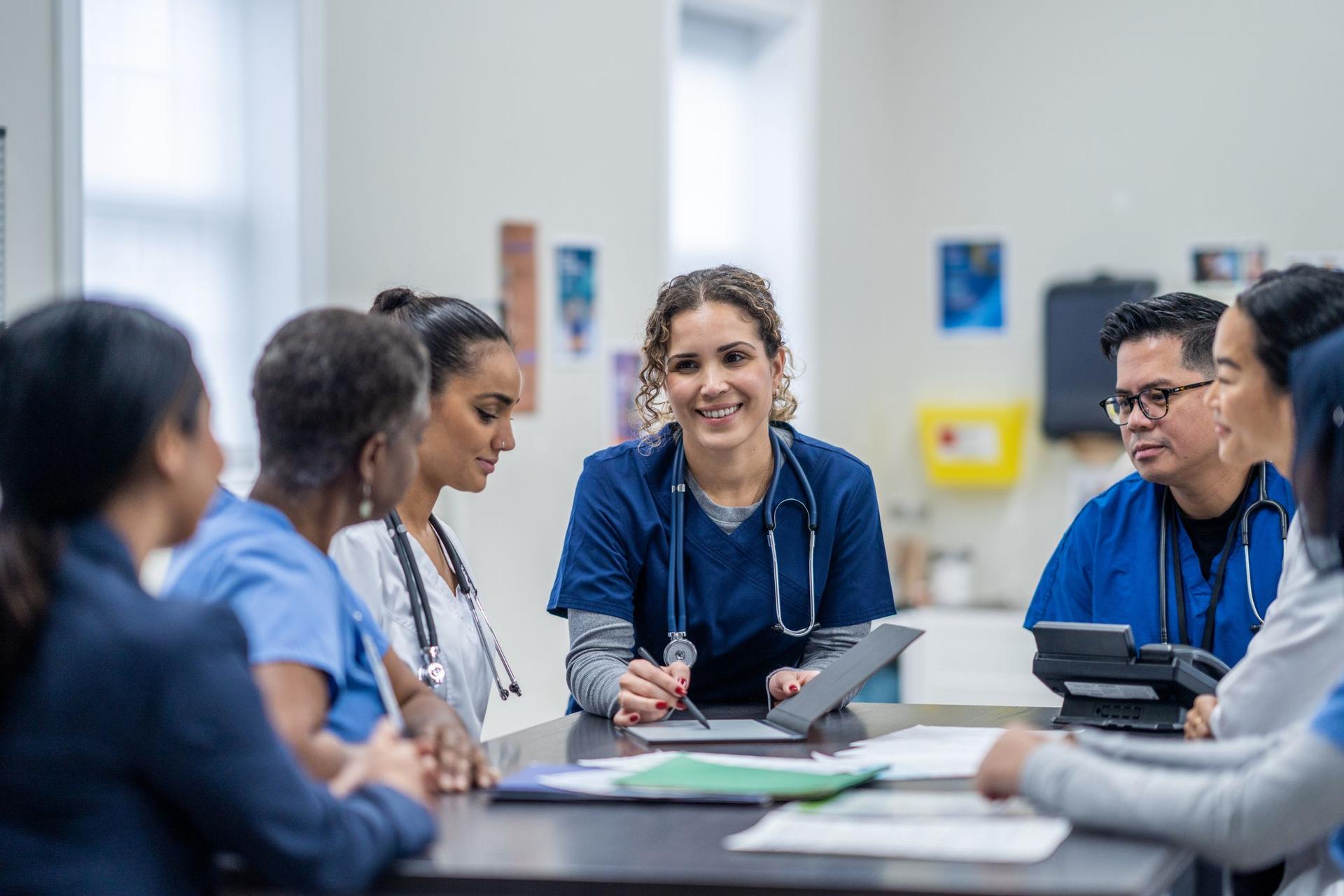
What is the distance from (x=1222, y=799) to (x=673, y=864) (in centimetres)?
49

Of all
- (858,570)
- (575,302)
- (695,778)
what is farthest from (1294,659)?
(575,302)

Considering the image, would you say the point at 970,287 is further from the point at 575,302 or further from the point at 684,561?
the point at 684,561

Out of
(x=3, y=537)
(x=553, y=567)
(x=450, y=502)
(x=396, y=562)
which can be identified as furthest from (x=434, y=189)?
(x=3, y=537)

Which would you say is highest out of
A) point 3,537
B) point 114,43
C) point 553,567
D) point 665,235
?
point 114,43

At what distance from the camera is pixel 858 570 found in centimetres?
227

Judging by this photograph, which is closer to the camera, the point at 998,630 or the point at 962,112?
the point at 998,630

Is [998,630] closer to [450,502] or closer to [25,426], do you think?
[450,502]

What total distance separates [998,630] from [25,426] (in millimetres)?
3891

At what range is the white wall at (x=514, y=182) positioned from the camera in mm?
3432

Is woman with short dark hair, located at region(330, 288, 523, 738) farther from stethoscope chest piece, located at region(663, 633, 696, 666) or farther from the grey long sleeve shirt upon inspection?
the grey long sleeve shirt

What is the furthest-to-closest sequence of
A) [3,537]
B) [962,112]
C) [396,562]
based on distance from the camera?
1. [962,112]
2. [396,562]
3. [3,537]

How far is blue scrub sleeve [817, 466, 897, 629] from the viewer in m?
2.24

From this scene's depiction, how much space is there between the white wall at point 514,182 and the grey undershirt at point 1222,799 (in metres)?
2.48

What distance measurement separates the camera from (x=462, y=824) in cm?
133
